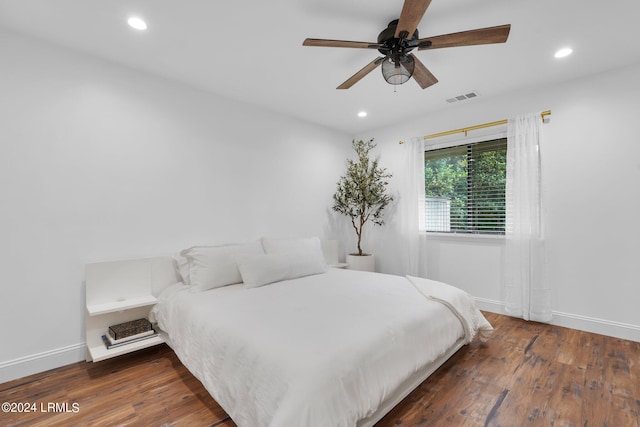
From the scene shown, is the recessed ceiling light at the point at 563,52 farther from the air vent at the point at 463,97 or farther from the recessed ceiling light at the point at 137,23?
the recessed ceiling light at the point at 137,23

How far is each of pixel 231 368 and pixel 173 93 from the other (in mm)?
2777

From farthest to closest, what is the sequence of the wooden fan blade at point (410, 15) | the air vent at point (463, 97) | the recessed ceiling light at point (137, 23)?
1. the air vent at point (463, 97)
2. the recessed ceiling light at point (137, 23)
3. the wooden fan blade at point (410, 15)

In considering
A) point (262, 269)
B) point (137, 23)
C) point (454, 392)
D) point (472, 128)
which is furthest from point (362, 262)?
point (137, 23)

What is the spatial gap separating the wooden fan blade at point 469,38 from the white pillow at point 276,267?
7.20 feet

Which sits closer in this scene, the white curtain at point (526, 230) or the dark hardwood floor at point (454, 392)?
the dark hardwood floor at point (454, 392)

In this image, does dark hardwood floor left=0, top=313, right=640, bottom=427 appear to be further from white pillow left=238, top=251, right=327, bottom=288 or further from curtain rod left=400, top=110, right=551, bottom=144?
curtain rod left=400, top=110, right=551, bottom=144

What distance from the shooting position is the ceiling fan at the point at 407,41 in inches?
72.0

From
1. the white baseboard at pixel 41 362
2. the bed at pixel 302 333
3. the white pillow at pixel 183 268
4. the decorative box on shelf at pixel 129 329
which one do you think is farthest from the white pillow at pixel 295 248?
the white baseboard at pixel 41 362

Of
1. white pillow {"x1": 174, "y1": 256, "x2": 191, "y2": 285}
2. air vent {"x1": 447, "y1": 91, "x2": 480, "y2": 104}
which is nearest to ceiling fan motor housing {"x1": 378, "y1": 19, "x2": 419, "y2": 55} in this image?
air vent {"x1": 447, "y1": 91, "x2": 480, "y2": 104}

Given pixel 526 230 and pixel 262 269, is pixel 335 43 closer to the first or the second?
pixel 262 269

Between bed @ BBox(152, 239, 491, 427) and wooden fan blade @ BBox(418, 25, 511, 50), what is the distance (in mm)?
1877

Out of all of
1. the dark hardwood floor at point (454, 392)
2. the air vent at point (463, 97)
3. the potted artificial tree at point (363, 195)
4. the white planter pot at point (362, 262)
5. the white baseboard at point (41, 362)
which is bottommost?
the dark hardwood floor at point (454, 392)

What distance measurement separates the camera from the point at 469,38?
197 centimetres

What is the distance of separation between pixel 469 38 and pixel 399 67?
473mm
